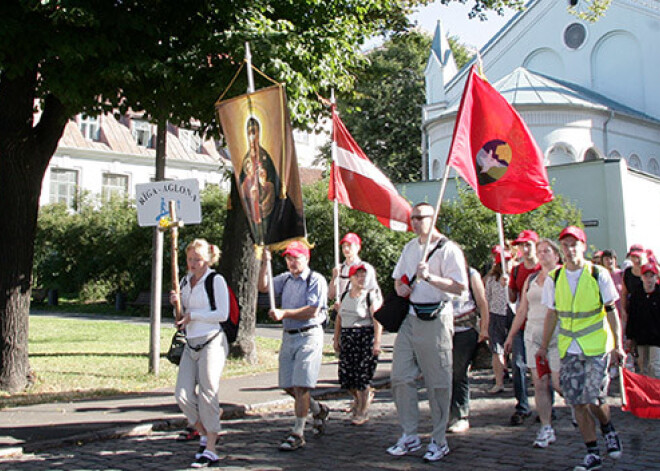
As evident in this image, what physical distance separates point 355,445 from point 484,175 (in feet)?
9.53

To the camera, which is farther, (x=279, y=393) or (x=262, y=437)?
(x=279, y=393)

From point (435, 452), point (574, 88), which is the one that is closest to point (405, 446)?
→ point (435, 452)

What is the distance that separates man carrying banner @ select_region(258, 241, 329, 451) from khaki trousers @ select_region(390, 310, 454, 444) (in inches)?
32.8

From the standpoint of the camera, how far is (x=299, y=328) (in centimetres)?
698

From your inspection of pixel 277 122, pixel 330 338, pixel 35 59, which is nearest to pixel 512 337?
pixel 277 122

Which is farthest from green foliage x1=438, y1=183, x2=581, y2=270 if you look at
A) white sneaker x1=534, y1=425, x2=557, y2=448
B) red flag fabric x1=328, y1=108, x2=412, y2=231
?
white sneaker x1=534, y1=425, x2=557, y2=448

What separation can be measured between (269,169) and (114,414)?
345 cm

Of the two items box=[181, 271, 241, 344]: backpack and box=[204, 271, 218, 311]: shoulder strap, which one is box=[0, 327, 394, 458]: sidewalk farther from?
box=[204, 271, 218, 311]: shoulder strap

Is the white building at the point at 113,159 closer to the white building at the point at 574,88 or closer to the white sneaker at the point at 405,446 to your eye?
the white building at the point at 574,88

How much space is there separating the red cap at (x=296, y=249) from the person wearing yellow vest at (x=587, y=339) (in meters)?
2.37

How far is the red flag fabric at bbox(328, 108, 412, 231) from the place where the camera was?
362 inches

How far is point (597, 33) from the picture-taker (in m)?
38.3

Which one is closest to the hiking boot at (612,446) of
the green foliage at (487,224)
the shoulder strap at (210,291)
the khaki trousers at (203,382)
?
the khaki trousers at (203,382)

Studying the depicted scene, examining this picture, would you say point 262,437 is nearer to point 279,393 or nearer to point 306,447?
point 306,447
